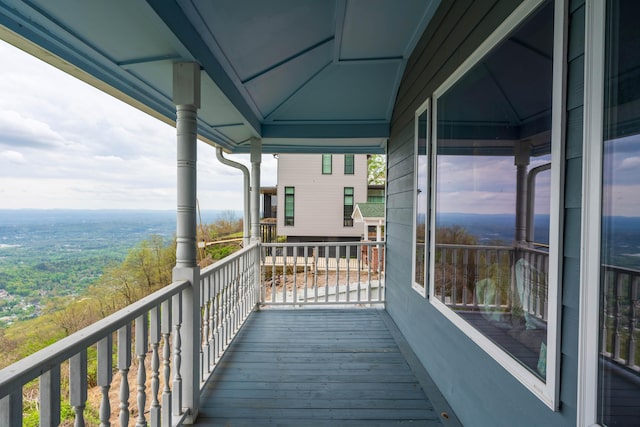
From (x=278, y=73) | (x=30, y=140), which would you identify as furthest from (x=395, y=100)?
(x=30, y=140)

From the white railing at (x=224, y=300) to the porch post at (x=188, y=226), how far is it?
25cm

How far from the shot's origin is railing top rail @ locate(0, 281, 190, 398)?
0.89 metres

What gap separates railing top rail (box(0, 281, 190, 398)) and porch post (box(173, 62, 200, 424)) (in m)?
0.44

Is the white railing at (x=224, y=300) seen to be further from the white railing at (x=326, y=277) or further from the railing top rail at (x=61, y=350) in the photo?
the railing top rail at (x=61, y=350)

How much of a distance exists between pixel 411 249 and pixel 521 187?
1.78m

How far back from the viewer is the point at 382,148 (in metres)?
4.79

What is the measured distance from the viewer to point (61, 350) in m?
1.07

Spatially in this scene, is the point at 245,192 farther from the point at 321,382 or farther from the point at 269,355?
the point at 321,382

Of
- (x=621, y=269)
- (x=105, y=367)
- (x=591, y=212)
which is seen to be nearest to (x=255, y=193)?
(x=105, y=367)

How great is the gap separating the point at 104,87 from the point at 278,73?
1402 mm

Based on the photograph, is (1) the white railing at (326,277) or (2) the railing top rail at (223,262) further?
(1) the white railing at (326,277)

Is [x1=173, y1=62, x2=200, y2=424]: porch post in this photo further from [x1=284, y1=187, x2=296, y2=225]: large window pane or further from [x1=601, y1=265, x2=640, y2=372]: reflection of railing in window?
[x1=284, y1=187, x2=296, y2=225]: large window pane

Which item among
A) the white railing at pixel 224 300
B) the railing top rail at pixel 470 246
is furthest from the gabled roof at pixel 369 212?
the railing top rail at pixel 470 246

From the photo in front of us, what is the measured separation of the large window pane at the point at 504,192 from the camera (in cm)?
129
